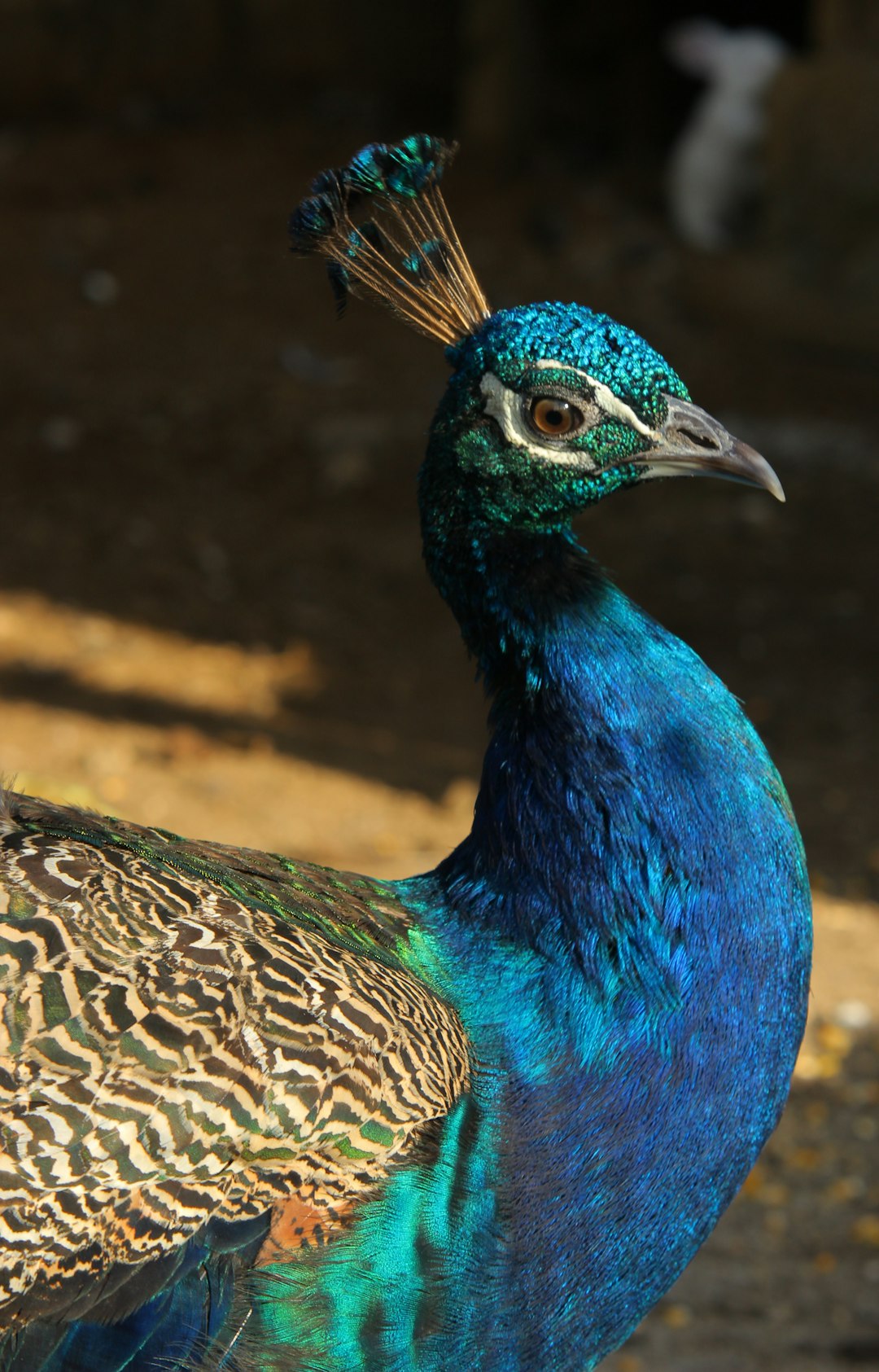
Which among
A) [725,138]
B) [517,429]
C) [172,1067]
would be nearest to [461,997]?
[172,1067]

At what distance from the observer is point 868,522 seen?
5.59m

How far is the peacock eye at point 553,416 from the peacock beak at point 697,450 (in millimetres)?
87

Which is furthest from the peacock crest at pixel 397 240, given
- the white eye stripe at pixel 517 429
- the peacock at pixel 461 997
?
the white eye stripe at pixel 517 429

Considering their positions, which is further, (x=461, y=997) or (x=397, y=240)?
(x=397, y=240)

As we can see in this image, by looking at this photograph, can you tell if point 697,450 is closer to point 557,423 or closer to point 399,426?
point 557,423

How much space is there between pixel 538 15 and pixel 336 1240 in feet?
22.6

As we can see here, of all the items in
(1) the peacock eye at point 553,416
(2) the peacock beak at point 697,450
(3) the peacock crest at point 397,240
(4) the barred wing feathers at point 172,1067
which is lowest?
(4) the barred wing feathers at point 172,1067

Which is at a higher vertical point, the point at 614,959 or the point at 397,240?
the point at 397,240

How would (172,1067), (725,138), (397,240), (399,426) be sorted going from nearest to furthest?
(172,1067) → (397,240) → (399,426) → (725,138)

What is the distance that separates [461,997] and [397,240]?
881 millimetres

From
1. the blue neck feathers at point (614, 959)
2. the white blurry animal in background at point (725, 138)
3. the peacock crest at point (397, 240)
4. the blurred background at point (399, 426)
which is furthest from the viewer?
the white blurry animal in background at point (725, 138)

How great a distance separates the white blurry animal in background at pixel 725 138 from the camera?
684cm

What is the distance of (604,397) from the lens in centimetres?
179

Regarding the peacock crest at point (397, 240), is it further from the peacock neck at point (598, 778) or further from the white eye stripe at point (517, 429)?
the peacock neck at point (598, 778)
